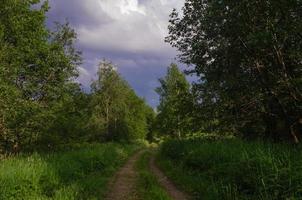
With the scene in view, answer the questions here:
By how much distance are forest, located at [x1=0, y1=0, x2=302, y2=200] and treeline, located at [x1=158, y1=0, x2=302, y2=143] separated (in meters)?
0.06

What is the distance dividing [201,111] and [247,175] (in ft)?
35.5

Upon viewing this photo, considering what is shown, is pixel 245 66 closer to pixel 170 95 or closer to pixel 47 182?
pixel 47 182

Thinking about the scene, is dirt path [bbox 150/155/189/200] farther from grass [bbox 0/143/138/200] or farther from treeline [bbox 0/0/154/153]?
treeline [bbox 0/0/154/153]

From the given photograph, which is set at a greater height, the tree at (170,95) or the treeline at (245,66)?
the tree at (170,95)

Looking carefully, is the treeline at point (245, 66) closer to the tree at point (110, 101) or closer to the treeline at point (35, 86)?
the treeline at point (35, 86)

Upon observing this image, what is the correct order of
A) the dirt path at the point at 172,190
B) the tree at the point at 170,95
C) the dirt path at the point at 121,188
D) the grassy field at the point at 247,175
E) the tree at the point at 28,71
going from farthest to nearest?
1. the tree at the point at 170,95
2. the tree at the point at 28,71
3. the dirt path at the point at 121,188
4. the dirt path at the point at 172,190
5. the grassy field at the point at 247,175

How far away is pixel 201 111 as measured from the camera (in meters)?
22.4

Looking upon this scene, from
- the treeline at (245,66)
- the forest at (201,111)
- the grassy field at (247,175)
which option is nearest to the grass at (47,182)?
the forest at (201,111)

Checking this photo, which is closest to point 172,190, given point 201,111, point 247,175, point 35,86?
point 247,175

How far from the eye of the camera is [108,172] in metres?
21.8

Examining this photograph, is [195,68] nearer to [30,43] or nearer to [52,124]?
[30,43]

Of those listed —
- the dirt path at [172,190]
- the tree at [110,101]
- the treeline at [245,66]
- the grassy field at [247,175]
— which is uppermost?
the tree at [110,101]

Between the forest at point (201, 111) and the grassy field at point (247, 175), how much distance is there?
0.13 ft

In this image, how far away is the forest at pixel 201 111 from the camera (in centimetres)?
1312
